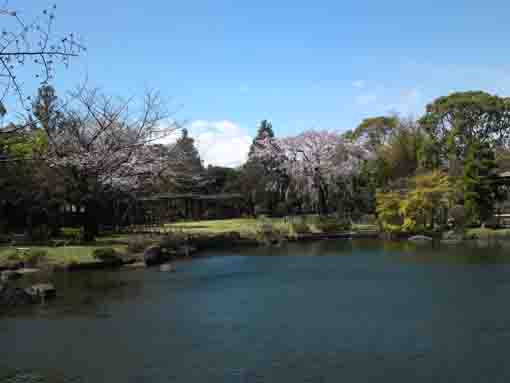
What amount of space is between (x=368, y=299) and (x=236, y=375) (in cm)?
578

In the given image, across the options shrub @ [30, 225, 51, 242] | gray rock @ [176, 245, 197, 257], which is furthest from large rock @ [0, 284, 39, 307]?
gray rock @ [176, 245, 197, 257]

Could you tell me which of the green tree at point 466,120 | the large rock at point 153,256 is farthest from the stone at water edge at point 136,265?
the green tree at point 466,120

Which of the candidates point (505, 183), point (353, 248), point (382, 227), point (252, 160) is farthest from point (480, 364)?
point (252, 160)

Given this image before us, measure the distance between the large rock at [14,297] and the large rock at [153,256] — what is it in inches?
253

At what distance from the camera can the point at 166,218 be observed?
1388 inches

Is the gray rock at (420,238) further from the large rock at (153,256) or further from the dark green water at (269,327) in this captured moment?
the large rock at (153,256)

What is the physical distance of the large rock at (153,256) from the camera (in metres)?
19.4

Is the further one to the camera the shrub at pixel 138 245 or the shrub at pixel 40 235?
the shrub at pixel 40 235

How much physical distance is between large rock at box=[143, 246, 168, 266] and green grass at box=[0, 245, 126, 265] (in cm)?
178

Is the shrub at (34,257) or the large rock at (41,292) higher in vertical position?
the shrub at (34,257)

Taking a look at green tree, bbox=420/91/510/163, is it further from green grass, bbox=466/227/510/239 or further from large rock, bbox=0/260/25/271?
large rock, bbox=0/260/25/271

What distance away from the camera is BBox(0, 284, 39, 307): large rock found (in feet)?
41.6

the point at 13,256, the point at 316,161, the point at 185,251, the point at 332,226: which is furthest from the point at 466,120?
the point at 13,256

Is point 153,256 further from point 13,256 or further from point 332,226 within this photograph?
point 332,226
